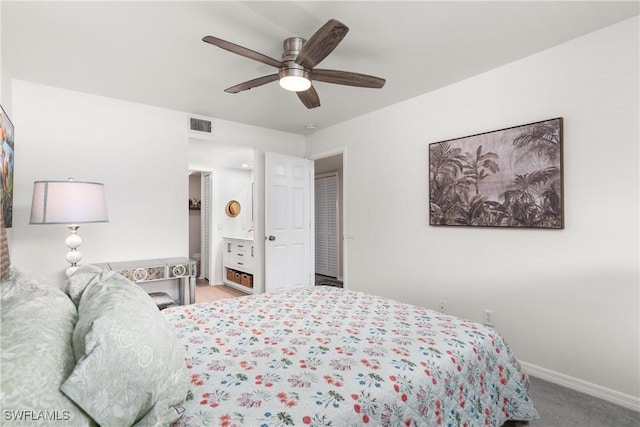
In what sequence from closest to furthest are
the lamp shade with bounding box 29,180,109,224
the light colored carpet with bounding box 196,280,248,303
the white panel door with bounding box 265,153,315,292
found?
the lamp shade with bounding box 29,180,109,224, the white panel door with bounding box 265,153,315,292, the light colored carpet with bounding box 196,280,248,303

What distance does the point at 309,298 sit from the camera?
2.39 m

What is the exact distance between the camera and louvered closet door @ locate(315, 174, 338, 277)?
6773 millimetres

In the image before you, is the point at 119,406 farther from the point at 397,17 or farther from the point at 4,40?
the point at 4,40

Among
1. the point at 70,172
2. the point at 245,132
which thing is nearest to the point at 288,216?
the point at 245,132

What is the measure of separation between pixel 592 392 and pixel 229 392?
2491 millimetres

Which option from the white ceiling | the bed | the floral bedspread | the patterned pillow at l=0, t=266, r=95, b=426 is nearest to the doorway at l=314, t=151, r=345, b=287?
the white ceiling

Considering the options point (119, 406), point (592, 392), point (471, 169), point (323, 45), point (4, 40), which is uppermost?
point (4, 40)

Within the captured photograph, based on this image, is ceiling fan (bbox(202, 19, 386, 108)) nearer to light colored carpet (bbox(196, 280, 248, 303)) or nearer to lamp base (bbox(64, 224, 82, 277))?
lamp base (bbox(64, 224, 82, 277))

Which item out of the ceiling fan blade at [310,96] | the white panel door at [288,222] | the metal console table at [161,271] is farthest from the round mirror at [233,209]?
the ceiling fan blade at [310,96]

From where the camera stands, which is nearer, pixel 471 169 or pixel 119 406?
pixel 119 406

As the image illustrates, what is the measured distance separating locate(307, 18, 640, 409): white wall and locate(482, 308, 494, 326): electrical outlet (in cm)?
4

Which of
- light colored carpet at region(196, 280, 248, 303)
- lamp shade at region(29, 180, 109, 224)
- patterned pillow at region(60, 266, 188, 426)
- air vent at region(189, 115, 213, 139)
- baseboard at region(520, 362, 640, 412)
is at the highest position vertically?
air vent at region(189, 115, 213, 139)

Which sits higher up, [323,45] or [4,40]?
[4,40]

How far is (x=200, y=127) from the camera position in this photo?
392 cm
